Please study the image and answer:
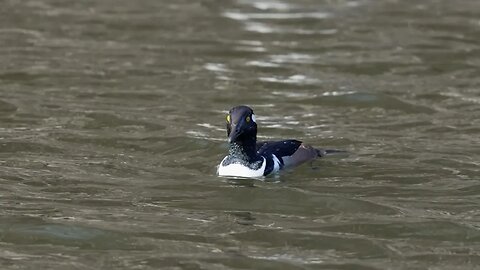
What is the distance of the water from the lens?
1098 cm

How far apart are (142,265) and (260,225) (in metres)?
1.63

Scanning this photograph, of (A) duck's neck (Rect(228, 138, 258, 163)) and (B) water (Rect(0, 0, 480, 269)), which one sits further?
(A) duck's neck (Rect(228, 138, 258, 163))

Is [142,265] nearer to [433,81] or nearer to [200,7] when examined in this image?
[433,81]

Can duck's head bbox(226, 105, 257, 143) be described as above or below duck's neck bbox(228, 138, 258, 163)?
above

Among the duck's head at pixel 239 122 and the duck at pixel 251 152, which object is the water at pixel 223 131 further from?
the duck's head at pixel 239 122

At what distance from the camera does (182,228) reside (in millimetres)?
11391

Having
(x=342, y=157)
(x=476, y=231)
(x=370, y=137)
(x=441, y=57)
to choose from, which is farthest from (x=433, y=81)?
(x=476, y=231)

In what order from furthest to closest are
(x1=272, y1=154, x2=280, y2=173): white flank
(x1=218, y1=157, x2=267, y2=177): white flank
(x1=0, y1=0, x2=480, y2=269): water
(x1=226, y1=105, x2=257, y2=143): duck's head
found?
1. (x1=272, y1=154, x2=280, y2=173): white flank
2. (x1=218, y1=157, x2=267, y2=177): white flank
3. (x1=226, y1=105, x2=257, y2=143): duck's head
4. (x1=0, y1=0, x2=480, y2=269): water

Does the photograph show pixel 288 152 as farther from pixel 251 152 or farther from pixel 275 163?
pixel 251 152

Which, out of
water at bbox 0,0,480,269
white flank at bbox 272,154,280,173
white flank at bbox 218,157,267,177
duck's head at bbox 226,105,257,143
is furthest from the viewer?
white flank at bbox 272,154,280,173

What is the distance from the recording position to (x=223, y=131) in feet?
52.1

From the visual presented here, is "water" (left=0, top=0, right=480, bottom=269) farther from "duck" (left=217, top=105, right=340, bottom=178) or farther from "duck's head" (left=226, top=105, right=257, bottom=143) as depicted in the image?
"duck's head" (left=226, top=105, right=257, bottom=143)

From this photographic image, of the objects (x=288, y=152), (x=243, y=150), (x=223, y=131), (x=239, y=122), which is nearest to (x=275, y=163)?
(x=288, y=152)

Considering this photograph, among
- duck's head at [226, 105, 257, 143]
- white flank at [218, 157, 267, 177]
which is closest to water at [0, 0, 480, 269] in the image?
white flank at [218, 157, 267, 177]
